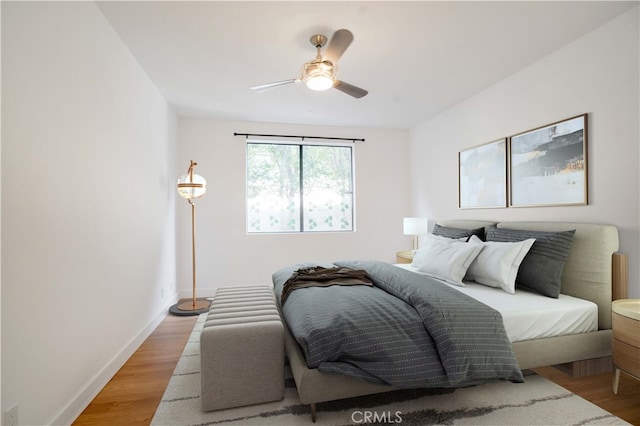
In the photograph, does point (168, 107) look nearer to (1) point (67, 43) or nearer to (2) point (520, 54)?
(1) point (67, 43)

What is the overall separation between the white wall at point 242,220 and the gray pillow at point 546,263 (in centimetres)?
267

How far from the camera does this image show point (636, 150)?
2.15 metres

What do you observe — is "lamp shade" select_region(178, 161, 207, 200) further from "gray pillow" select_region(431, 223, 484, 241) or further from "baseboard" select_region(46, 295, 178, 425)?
"gray pillow" select_region(431, 223, 484, 241)

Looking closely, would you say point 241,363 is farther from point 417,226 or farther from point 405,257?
point 417,226

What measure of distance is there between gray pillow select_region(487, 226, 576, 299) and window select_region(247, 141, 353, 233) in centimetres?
290

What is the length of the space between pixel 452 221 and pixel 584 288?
1656 millimetres

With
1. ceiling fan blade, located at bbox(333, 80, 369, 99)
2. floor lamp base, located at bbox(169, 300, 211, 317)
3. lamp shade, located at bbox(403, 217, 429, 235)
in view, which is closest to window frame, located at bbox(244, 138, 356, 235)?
lamp shade, located at bbox(403, 217, 429, 235)

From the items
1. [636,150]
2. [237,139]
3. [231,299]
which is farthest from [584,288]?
[237,139]

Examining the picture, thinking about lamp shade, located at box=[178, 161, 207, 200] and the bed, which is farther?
lamp shade, located at box=[178, 161, 207, 200]

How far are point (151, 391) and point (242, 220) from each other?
2.76m

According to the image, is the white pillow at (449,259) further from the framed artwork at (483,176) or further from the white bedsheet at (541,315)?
the framed artwork at (483,176)

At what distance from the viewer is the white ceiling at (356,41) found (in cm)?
213

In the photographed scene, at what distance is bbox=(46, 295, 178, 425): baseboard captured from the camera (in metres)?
1.69

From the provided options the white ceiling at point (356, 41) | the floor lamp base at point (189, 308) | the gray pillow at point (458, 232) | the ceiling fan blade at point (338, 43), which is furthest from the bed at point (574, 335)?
the floor lamp base at point (189, 308)
